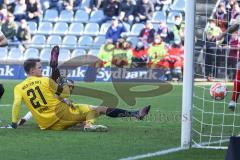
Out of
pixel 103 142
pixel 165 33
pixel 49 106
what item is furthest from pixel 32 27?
pixel 103 142

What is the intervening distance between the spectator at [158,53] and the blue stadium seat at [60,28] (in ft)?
13.3

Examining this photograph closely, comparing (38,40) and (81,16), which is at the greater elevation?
(81,16)

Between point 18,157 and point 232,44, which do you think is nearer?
point 18,157

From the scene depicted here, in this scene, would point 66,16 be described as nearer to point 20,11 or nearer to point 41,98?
point 20,11

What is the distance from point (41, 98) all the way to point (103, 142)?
1.51 m

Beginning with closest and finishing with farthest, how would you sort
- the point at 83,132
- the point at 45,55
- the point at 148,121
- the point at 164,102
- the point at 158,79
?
the point at 83,132, the point at 148,121, the point at 164,102, the point at 158,79, the point at 45,55

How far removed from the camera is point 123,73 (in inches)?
890

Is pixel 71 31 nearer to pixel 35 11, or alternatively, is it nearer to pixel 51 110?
pixel 35 11

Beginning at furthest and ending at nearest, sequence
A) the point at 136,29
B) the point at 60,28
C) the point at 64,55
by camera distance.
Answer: the point at 60,28 < the point at 136,29 < the point at 64,55

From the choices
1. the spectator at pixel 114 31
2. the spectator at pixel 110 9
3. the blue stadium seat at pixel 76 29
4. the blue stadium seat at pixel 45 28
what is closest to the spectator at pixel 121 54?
the spectator at pixel 114 31

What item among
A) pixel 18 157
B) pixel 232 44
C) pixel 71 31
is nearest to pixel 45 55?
pixel 71 31

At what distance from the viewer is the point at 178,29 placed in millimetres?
23875

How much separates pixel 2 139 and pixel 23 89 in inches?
44.4

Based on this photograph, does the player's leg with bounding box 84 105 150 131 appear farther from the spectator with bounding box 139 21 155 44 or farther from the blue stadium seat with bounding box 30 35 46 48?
the blue stadium seat with bounding box 30 35 46 48
